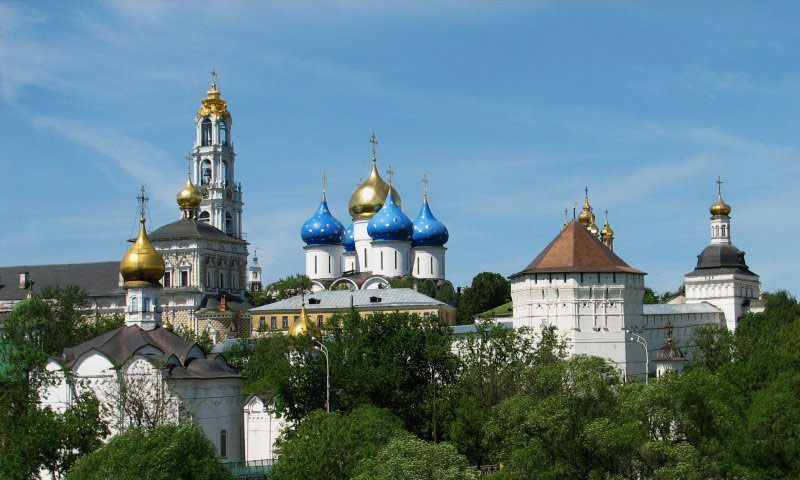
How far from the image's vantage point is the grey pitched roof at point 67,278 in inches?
3120

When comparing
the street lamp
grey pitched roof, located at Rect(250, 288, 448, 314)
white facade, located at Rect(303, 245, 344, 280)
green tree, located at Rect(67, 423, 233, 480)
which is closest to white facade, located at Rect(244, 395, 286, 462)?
the street lamp

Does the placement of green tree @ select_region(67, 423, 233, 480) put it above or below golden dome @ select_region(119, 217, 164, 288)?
below

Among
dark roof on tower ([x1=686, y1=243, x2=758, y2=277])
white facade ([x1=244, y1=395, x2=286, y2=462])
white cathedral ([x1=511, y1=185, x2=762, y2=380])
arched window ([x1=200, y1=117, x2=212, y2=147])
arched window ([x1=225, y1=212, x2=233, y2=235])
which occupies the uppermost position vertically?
arched window ([x1=200, y1=117, x2=212, y2=147])

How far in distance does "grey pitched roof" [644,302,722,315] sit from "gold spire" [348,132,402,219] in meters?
20.0

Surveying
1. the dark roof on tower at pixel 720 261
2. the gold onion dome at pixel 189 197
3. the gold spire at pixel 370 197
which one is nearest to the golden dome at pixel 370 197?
→ the gold spire at pixel 370 197

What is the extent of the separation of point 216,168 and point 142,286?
147ft

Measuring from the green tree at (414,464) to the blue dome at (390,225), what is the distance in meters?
42.8

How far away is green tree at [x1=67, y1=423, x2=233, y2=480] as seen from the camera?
29.1 metres

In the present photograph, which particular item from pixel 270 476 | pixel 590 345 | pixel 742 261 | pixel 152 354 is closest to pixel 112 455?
pixel 270 476

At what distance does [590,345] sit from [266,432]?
12.7 meters

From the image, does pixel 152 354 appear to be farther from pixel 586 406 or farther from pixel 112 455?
pixel 586 406

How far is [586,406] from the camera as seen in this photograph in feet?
106

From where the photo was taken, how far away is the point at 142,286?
141 ft

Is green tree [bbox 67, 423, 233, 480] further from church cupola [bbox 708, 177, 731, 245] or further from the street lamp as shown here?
church cupola [bbox 708, 177, 731, 245]
